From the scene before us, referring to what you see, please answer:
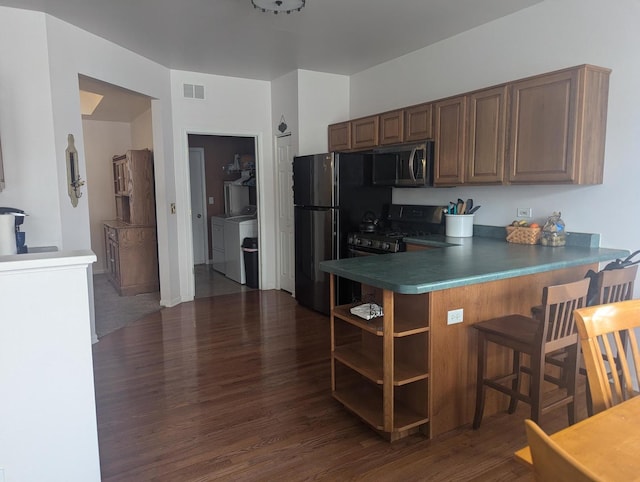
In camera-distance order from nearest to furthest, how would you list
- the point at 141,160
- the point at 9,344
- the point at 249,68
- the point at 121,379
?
1. the point at 9,344
2. the point at 121,379
3. the point at 249,68
4. the point at 141,160

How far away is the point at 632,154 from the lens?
2701mm

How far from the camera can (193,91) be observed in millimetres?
5117

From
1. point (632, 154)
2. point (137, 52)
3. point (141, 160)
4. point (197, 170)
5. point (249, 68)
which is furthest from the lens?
point (197, 170)

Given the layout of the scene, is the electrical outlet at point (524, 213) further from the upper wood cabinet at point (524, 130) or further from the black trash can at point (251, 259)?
the black trash can at point (251, 259)

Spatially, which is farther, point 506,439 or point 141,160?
point 141,160

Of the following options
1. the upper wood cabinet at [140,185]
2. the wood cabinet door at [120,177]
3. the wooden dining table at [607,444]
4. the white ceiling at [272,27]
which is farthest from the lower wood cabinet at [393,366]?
the wood cabinet door at [120,177]

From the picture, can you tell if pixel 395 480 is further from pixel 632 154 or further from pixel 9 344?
pixel 632 154

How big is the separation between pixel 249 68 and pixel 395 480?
451cm

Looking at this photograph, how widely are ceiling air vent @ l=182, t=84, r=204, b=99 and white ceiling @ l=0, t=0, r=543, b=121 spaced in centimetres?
29

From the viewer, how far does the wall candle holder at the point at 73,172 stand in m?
3.54

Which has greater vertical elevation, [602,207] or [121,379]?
[602,207]

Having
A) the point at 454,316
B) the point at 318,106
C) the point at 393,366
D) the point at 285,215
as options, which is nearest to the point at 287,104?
the point at 318,106

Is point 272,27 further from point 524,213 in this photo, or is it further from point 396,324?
point 396,324

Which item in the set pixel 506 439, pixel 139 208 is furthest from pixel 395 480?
pixel 139 208
